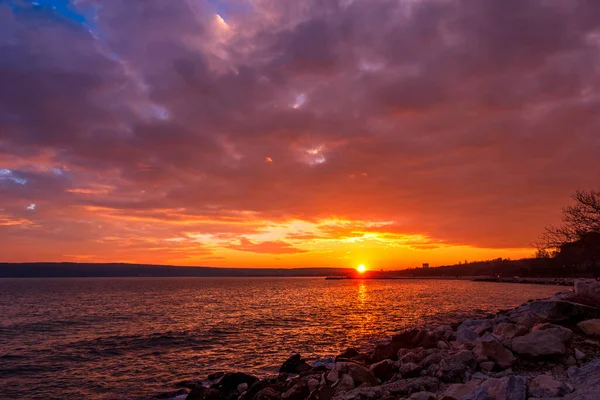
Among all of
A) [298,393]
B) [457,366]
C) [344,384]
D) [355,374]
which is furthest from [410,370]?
[298,393]

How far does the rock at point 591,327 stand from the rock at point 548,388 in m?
6.00

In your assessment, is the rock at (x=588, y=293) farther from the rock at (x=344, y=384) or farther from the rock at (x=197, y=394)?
the rock at (x=197, y=394)

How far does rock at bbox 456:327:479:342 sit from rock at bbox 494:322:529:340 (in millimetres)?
1715

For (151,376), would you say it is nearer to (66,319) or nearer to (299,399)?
(299,399)

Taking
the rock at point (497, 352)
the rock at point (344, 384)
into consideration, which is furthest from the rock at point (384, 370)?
the rock at point (497, 352)

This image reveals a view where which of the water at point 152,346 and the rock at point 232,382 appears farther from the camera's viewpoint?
the water at point 152,346

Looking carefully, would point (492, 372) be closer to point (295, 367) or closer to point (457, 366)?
point (457, 366)

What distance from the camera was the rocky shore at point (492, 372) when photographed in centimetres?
973

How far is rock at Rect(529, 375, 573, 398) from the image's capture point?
9406mm

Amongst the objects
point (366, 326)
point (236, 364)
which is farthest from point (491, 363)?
point (366, 326)

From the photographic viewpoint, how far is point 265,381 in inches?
651

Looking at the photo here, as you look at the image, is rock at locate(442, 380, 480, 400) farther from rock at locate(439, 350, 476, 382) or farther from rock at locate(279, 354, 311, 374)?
rock at locate(279, 354, 311, 374)

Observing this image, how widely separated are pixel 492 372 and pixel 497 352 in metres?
0.91

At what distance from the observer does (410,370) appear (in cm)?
1395
